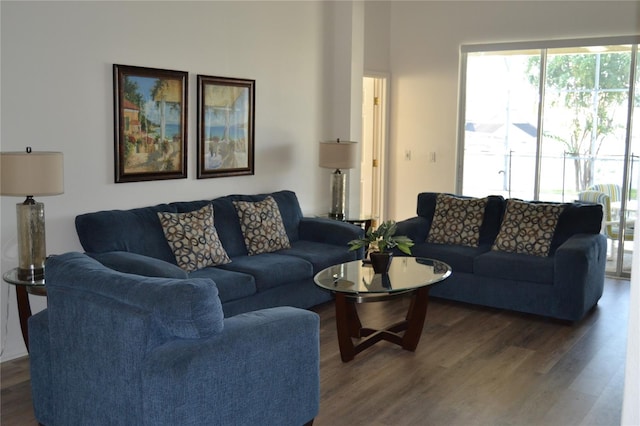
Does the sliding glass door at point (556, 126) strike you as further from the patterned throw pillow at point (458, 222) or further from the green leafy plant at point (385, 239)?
the green leafy plant at point (385, 239)

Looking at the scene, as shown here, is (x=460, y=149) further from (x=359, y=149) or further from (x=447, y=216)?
(x=447, y=216)

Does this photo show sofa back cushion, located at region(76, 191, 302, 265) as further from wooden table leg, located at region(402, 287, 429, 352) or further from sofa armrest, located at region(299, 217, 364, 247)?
wooden table leg, located at region(402, 287, 429, 352)

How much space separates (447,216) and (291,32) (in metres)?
2.35

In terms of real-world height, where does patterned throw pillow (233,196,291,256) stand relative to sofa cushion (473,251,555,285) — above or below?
above

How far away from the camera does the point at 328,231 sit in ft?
19.5

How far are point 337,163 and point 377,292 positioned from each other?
2590mm

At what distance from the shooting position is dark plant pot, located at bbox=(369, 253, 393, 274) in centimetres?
454

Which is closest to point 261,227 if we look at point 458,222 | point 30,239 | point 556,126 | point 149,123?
point 149,123

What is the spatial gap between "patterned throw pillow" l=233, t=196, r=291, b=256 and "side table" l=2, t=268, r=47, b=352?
1.93 metres

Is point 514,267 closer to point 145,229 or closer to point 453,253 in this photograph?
point 453,253

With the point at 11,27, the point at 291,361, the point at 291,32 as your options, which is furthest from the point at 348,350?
the point at 291,32

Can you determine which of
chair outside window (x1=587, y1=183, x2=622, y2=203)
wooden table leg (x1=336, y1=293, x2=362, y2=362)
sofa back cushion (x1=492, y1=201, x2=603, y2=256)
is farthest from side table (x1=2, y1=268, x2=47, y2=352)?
chair outside window (x1=587, y1=183, x2=622, y2=203)

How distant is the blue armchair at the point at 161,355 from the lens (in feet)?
8.77

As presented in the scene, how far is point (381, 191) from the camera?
27.0 feet
